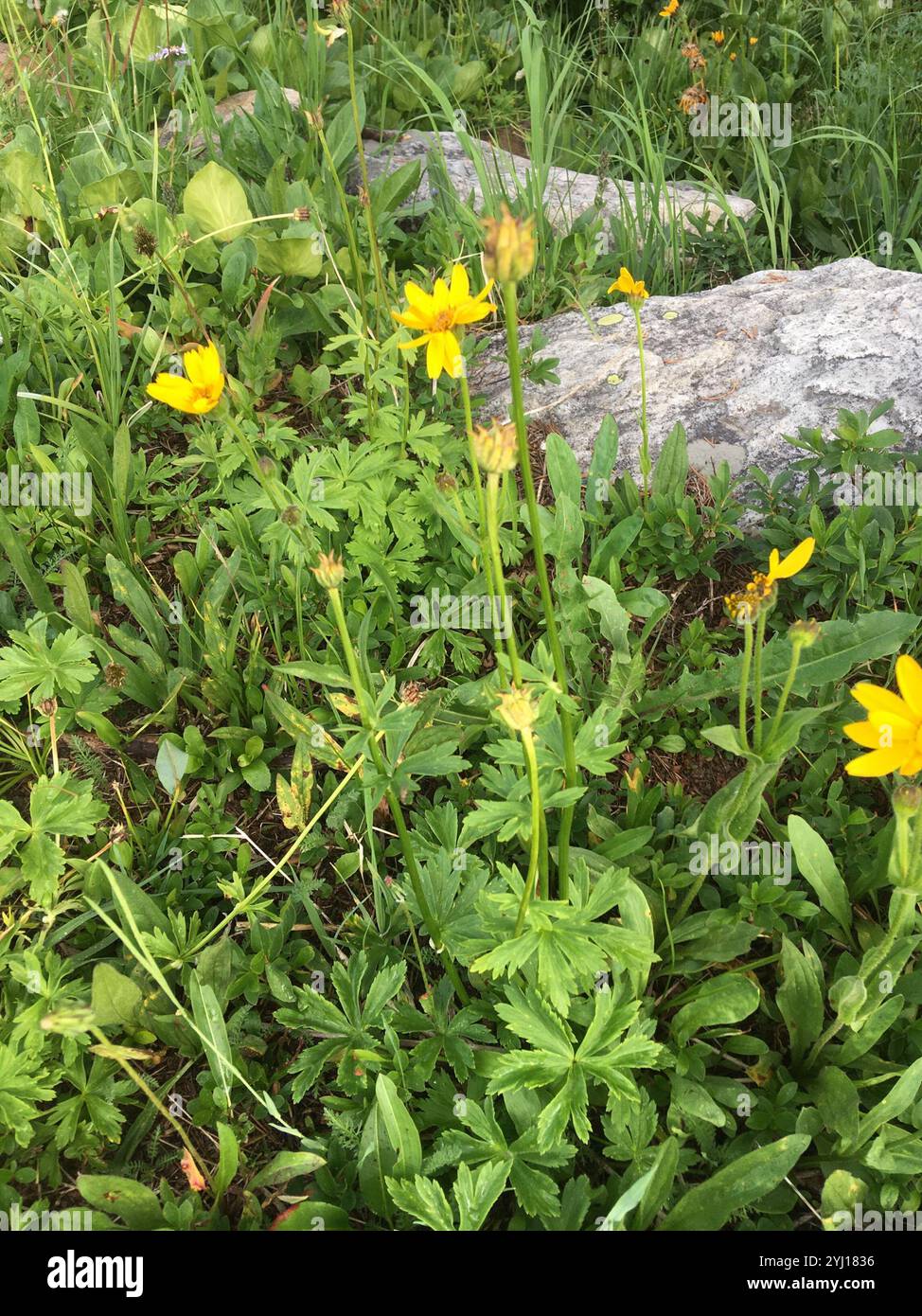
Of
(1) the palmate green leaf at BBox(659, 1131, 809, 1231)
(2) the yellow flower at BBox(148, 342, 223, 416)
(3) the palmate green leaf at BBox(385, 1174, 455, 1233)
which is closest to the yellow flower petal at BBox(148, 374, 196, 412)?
(2) the yellow flower at BBox(148, 342, 223, 416)

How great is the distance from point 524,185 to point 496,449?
2.59m

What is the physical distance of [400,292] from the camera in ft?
8.73

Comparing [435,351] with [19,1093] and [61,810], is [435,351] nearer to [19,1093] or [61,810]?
[61,810]

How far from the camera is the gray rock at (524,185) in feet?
10.4

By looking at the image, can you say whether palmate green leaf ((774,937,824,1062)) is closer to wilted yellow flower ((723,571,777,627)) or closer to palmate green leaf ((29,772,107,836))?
wilted yellow flower ((723,571,777,627))

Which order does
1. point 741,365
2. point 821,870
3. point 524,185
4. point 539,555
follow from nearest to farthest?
point 539,555 < point 821,870 < point 741,365 < point 524,185

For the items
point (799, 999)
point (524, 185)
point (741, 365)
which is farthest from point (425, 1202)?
point (524, 185)

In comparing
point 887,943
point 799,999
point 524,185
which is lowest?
point 799,999

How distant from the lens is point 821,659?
1895 mm

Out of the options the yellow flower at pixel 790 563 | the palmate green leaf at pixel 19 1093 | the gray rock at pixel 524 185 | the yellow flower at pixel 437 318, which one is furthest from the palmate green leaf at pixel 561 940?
the gray rock at pixel 524 185

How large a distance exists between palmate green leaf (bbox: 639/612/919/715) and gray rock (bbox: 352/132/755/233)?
1.78 metres

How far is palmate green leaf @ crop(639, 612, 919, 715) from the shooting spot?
1.86 m

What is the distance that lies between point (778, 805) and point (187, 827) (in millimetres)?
1187

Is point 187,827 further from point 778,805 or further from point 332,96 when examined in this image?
point 332,96
